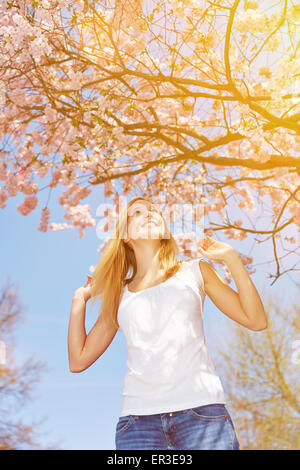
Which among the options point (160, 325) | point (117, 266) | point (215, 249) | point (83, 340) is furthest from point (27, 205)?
point (160, 325)

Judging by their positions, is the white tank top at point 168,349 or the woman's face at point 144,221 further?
the woman's face at point 144,221

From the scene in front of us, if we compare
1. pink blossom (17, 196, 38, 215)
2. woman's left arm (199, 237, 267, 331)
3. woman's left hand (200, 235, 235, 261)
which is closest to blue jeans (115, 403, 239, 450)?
woman's left arm (199, 237, 267, 331)

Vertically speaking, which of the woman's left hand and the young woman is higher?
the woman's left hand

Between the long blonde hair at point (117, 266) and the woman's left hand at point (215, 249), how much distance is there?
0.78ft

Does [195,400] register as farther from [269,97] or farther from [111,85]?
[111,85]

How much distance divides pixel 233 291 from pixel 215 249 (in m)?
0.29

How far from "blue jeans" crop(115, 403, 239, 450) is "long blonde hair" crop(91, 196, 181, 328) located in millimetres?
775

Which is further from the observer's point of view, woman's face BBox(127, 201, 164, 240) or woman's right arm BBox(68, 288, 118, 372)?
woman's face BBox(127, 201, 164, 240)

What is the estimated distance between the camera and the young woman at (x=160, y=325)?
2.35 metres

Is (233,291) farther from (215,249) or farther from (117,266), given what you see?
(117,266)

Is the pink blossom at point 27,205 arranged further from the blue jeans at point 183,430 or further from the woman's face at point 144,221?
the blue jeans at point 183,430

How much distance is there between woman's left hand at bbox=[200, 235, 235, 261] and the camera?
9.26 ft

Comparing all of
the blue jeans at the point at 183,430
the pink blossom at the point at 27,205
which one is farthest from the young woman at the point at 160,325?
the pink blossom at the point at 27,205

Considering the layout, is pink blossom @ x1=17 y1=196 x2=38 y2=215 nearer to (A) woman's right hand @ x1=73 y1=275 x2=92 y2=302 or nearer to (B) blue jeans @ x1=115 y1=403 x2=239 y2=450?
(A) woman's right hand @ x1=73 y1=275 x2=92 y2=302
